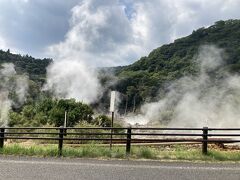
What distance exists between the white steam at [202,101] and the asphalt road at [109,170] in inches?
1349

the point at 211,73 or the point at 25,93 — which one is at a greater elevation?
the point at 211,73

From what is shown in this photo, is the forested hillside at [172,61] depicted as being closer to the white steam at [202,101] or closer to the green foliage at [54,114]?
the white steam at [202,101]

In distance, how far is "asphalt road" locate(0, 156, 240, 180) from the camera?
1116 cm

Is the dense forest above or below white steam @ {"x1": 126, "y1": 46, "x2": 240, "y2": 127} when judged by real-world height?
above

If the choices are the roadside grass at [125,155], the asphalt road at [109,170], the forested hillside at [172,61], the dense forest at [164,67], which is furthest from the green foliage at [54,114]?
the forested hillside at [172,61]

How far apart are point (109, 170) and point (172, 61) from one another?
342 ft

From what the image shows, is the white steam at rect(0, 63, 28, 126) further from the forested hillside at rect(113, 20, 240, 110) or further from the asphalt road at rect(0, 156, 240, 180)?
the asphalt road at rect(0, 156, 240, 180)

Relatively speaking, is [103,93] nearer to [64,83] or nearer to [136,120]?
[64,83]

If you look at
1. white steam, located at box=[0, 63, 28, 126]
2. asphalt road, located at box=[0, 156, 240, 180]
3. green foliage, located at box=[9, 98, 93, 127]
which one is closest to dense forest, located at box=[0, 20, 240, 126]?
white steam, located at box=[0, 63, 28, 126]

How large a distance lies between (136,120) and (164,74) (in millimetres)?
39006

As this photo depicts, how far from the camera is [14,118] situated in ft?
143

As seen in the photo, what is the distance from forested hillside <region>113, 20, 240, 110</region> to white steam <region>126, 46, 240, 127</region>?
3.27m

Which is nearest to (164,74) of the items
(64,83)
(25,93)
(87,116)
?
(64,83)

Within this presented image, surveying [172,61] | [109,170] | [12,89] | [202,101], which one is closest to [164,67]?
[172,61]
